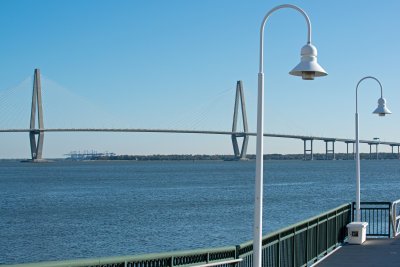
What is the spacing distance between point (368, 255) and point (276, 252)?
122 inches

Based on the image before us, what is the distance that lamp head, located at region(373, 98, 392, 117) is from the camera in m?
14.4

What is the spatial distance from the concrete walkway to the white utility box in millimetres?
156

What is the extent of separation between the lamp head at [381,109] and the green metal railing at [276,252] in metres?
2.45

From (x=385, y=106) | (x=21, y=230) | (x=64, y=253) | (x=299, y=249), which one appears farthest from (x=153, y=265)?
(x=21, y=230)

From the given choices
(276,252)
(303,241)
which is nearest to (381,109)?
(303,241)

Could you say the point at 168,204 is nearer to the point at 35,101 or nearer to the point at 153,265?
the point at 153,265

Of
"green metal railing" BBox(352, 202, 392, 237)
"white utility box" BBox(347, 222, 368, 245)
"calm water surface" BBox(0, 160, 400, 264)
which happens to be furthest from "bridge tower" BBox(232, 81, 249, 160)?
"white utility box" BBox(347, 222, 368, 245)

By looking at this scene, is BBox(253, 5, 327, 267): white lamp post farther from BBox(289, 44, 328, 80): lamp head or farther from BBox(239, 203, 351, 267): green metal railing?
BBox(239, 203, 351, 267): green metal railing

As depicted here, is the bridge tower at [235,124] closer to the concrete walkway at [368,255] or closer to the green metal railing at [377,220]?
the green metal railing at [377,220]

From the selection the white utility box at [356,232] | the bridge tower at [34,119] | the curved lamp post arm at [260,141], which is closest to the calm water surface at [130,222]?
the white utility box at [356,232]

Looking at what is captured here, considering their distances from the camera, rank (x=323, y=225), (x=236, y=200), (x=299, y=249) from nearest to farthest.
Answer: (x=299, y=249), (x=323, y=225), (x=236, y=200)

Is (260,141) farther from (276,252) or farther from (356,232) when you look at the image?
(356,232)

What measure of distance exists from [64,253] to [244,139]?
95.7m

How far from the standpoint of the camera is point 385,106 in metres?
14.6
